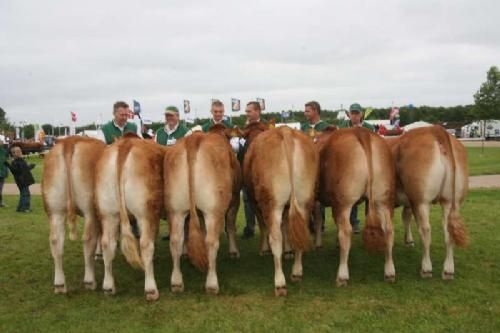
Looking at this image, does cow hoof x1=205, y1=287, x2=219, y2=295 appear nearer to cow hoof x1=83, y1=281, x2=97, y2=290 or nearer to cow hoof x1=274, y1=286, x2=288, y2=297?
cow hoof x1=274, y1=286, x2=288, y2=297

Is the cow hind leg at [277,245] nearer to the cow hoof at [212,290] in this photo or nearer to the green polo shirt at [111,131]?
the cow hoof at [212,290]

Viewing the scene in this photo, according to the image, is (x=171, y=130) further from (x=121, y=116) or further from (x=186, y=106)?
(x=186, y=106)

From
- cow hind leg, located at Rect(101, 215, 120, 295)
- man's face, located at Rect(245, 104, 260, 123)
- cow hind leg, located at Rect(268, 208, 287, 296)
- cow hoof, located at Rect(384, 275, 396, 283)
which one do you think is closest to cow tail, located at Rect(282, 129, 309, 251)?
cow hind leg, located at Rect(268, 208, 287, 296)

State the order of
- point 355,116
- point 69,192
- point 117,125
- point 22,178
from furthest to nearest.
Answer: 1. point 22,178
2. point 355,116
3. point 117,125
4. point 69,192

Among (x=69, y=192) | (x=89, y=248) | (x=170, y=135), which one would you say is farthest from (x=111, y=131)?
(x=89, y=248)

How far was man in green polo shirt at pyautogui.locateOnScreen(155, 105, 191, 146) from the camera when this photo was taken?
27.2 feet

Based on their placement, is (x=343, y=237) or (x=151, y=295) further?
(x=343, y=237)

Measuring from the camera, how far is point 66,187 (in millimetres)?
6070

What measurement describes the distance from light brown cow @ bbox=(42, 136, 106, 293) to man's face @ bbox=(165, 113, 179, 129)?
2.22 meters

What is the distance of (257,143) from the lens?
6.39 m

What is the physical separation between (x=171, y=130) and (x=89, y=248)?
281 centimetres

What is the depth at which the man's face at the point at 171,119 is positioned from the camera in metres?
8.30

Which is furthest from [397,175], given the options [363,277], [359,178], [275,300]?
[275,300]

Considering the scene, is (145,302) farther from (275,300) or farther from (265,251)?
(265,251)
